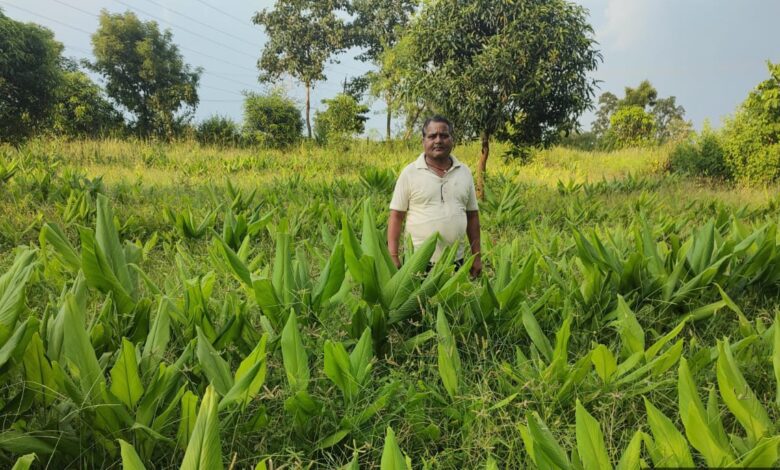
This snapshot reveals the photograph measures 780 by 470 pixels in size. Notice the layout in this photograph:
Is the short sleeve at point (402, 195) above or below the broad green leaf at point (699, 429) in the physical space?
above


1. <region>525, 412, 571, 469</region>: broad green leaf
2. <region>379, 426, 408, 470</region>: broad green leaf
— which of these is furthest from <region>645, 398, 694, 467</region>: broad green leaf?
<region>379, 426, 408, 470</region>: broad green leaf

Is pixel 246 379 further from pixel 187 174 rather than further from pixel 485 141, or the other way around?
pixel 187 174

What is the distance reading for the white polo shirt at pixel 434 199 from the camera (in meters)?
2.93

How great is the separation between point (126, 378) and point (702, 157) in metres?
14.4

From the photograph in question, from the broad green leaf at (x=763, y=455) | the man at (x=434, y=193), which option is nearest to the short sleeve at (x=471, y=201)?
the man at (x=434, y=193)

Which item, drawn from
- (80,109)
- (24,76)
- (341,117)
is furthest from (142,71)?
(341,117)

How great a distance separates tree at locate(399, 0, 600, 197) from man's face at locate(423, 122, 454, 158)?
13.7 ft

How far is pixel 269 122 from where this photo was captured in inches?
694

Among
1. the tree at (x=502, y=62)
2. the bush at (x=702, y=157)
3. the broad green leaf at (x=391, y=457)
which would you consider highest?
the tree at (x=502, y=62)

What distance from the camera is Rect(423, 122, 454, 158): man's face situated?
9.45ft

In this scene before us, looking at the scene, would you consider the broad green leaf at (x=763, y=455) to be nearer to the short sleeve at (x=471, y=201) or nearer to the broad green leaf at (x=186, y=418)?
the broad green leaf at (x=186, y=418)

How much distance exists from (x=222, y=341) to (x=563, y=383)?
4.14ft

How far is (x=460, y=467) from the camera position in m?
1.44

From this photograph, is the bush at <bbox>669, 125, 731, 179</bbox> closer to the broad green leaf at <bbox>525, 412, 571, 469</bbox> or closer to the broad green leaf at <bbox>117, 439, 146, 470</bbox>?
the broad green leaf at <bbox>525, 412, 571, 469</bbox>
